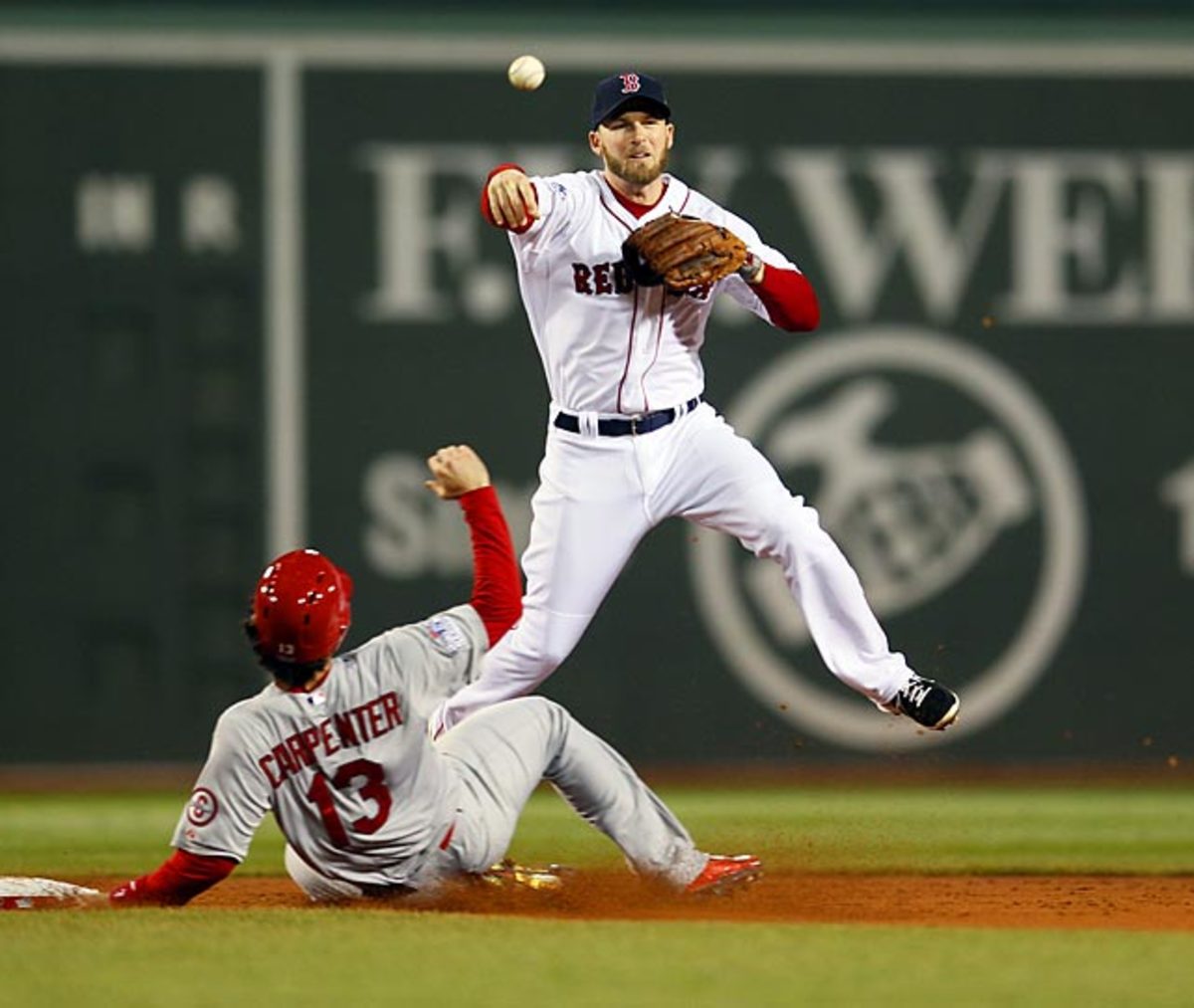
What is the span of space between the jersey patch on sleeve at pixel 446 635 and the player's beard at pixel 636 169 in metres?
1.36

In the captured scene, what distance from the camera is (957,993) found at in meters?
3.74

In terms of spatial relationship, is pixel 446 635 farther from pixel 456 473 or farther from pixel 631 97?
pixel 631 97

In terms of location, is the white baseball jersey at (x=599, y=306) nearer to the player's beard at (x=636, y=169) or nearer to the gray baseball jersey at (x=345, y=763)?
the player's beard at (x=636, y=169)

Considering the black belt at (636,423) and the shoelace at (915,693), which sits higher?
the black belt at (636,423)

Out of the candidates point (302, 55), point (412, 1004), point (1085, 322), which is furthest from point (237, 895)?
point (1085, 322)

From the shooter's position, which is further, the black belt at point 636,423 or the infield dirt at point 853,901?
the black belt at point 636,423

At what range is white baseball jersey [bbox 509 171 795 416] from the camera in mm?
5438

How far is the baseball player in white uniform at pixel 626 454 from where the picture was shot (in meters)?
5.41

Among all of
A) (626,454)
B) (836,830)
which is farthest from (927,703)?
(836,830)

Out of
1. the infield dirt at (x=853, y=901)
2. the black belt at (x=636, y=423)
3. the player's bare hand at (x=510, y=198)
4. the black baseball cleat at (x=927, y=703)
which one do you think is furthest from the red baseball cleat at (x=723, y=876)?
the player's bare hand at (x=510, y=198)

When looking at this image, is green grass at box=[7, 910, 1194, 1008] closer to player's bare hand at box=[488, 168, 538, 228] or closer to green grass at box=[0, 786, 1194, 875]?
player's bare hand at box=[488, 168, 538, 228]

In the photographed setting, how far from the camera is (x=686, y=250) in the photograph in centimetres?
518

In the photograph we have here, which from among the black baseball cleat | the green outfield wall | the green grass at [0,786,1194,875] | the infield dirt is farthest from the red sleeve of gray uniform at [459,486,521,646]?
the green outfield wall

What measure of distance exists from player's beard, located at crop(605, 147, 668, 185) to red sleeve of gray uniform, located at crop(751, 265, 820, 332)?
0.36m
